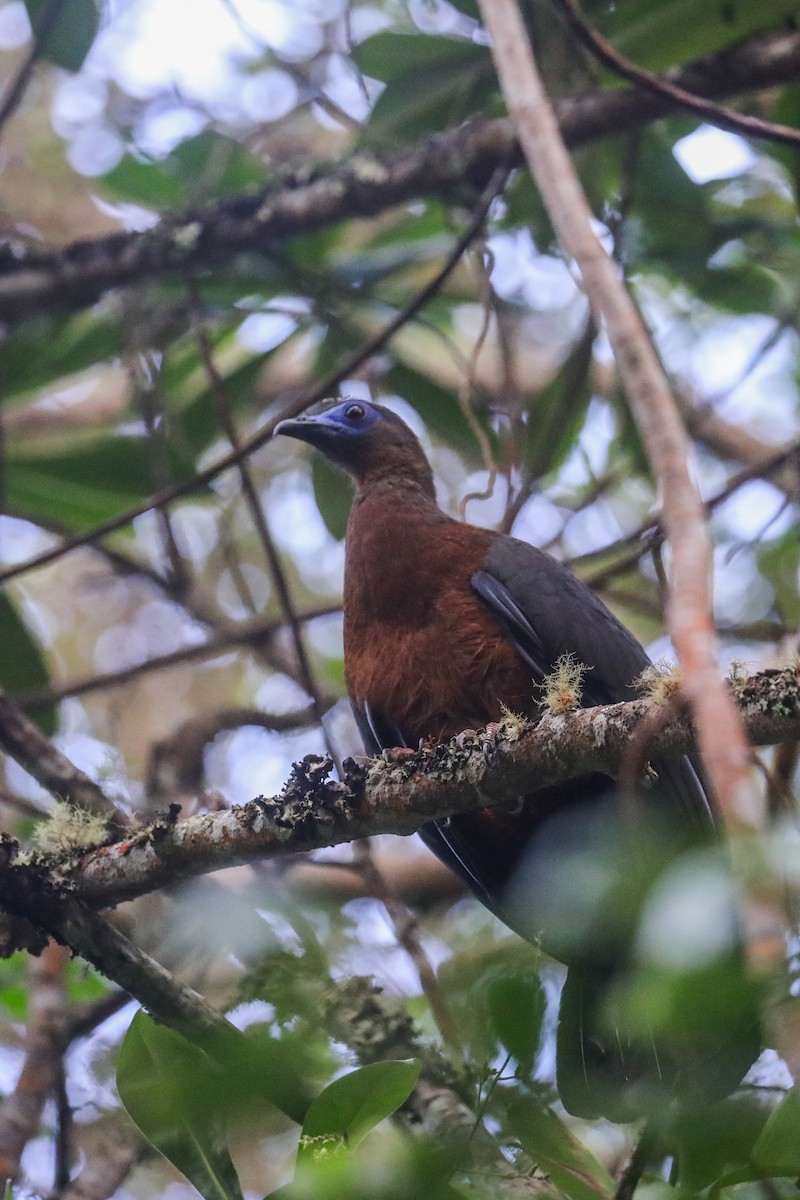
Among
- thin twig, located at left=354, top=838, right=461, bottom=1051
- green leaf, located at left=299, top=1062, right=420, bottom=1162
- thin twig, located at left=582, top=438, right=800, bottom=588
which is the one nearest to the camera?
green leaf, located at left=299, top=1062, right=420, bottom=1162

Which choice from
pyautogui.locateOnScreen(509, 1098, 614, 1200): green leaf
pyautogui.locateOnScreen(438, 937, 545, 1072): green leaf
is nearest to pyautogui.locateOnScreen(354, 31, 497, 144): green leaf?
pyautogui.locateOnScreen(438, 937, 545, 1072): green leaf

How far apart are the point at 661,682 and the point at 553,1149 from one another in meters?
0.81

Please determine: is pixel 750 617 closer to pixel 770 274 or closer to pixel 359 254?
pixel 770 274

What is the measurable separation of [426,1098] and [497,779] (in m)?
1.01

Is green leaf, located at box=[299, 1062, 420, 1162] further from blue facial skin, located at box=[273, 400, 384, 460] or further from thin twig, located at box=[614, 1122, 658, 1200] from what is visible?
blue facial skin, located at box=[273, 400, 384, 460]

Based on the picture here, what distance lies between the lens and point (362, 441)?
427 centimetres

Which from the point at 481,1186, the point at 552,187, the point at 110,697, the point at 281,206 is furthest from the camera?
the point at 110,697

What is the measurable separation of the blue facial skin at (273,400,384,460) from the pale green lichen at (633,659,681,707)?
6.84 ft

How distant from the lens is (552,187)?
1762 millimetres

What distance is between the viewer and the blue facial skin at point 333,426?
168 inches

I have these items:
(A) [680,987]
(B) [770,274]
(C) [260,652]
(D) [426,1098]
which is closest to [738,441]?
(B) [770,274]

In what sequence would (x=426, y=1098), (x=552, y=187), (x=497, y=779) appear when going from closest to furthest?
(x=552, y=187), (x=497, y=779), (x=426, y=1098)

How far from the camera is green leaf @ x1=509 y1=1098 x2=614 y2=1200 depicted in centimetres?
195

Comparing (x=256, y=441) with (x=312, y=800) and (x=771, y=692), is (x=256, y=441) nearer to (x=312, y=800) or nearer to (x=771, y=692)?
(x=312, y=800)
